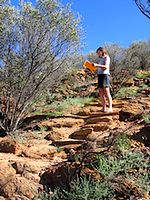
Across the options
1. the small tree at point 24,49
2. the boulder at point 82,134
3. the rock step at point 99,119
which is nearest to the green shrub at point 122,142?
the boulder at point 82,134

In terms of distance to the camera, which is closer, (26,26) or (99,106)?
(26,26)

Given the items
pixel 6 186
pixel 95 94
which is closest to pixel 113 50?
pixel 95 94

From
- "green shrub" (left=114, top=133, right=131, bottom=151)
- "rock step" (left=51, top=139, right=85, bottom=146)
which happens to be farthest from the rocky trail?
"green shrub" (left=114, top=133, right=131, bottom=151)

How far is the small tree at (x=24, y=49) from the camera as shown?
1002 cm

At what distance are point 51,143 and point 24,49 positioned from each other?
3.04 metres

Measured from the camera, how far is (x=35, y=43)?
1004cm

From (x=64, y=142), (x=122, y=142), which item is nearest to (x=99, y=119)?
(x=64, y=142)

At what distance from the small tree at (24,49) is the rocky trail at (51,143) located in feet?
2.28

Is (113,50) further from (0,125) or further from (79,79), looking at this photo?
(0,125)

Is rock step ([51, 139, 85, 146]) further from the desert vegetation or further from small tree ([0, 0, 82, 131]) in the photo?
small tree ([0, 0, 82, 131])

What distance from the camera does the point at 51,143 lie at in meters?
7.97

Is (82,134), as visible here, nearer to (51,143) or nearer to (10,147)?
(51,143)

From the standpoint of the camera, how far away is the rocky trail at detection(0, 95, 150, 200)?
510 cm

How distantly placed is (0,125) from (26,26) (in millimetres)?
2319
